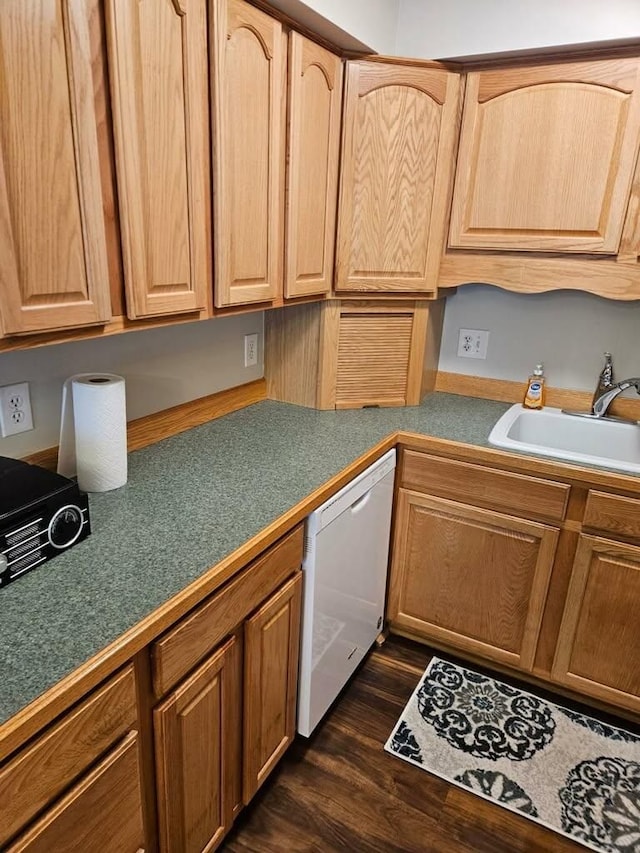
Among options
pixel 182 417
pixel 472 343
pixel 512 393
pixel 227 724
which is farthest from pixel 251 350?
pixel 227 724

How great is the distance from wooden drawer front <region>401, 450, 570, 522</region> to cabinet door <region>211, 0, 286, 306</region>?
771 millimetres

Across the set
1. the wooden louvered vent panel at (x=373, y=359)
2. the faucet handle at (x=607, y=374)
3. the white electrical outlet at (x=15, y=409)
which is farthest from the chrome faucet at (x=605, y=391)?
the white electrical outlet at (x=15, y=409)

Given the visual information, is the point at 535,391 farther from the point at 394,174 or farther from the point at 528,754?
the point at 528,754

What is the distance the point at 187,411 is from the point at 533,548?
1.19 metres

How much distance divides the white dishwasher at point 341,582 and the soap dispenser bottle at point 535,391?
2.17ft

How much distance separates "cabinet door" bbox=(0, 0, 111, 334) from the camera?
92cm

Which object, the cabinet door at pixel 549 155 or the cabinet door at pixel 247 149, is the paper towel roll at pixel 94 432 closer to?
the cabinet door at pixel 247 149

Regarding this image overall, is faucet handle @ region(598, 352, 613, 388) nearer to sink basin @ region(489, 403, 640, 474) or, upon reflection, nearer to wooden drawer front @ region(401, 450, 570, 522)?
sink basin @ region(489, 403, 640, 474)

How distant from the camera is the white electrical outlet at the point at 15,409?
1.31 meters

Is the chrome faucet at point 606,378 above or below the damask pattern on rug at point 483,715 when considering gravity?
above

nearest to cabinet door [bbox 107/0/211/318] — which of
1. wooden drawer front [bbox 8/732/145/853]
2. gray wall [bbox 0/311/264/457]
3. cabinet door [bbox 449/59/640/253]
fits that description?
gray wall [bbox 0/311/264/457]

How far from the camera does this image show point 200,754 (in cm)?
118

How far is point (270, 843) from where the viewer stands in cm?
147

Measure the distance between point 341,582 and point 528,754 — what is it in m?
0.79
